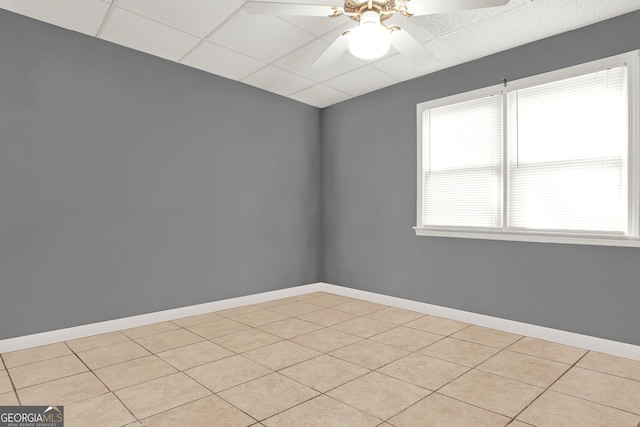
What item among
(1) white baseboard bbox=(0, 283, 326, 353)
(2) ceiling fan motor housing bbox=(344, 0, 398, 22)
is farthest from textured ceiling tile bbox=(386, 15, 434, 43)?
(1) white baseboard bbox=(0, 283, 326, 353)

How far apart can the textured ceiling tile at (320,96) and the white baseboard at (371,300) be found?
271 centimetres

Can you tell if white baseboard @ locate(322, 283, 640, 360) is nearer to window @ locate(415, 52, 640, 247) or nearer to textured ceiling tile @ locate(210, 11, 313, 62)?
window @ locate(415, 52, 640, 247)

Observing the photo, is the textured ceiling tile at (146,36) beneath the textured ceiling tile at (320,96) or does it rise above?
above

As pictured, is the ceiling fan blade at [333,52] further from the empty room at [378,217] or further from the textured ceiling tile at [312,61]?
the textured ceiling tile at [312,61]

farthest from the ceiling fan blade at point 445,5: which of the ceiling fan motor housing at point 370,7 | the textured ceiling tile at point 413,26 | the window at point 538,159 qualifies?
the window at point 538,159

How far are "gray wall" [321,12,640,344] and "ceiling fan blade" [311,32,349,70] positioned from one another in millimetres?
1723

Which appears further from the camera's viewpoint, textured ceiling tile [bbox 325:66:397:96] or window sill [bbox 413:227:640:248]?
textured ceiling tile [bbox 325:66:397:96]

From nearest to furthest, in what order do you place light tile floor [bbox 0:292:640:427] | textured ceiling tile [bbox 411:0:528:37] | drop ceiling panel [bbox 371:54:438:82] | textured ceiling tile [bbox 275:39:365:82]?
light tile floor [bbox 0:292:640:427] < textured ceiling tile [bbox 411:0:528:37] < textured ceiling tile [bbox 275:39:365:82] < drop ceiling panel [bbox 371:54:438:82]

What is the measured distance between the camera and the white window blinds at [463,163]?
145 inches

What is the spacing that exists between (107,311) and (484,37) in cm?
439


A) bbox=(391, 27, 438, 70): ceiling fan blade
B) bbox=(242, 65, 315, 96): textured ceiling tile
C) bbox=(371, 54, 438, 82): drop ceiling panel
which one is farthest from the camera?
bbox=(242, 65, 315, 96): textured ceiling tile

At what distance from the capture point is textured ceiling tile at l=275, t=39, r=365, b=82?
355cm

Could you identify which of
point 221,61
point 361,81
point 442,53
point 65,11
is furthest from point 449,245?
point 65,11

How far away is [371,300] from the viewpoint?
4.79 m
